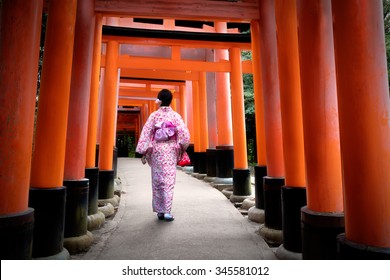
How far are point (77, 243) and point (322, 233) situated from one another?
A: 2.56 metres

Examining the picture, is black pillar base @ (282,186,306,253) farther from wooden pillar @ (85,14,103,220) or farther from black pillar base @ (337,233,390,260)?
wooden pillar @ (85,14,103,220)

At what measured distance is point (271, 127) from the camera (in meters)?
4.08

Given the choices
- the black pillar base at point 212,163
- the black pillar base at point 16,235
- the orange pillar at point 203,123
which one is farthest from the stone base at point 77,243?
the orange pillar at point 203,123

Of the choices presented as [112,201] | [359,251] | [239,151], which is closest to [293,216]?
[359,251]

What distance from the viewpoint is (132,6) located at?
4.43 metres

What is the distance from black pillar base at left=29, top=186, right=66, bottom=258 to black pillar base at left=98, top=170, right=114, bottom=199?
2674mm

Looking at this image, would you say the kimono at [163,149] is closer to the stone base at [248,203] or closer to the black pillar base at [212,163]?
the stone base at [248,203]

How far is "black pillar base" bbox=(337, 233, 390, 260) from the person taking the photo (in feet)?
5.49

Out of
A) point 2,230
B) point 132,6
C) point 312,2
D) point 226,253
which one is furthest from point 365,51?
point 132,6

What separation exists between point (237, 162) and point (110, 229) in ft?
10.2

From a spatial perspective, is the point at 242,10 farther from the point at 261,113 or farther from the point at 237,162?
the point at 237,162

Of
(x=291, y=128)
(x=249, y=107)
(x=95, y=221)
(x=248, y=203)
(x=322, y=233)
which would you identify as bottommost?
(x=95, y=221)

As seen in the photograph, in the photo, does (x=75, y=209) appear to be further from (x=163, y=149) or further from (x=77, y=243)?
(x=163, y=149)

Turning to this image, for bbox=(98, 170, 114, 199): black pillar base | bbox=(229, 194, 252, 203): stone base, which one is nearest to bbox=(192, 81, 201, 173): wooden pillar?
bbox=(229, 194, 252, 203): stone base
